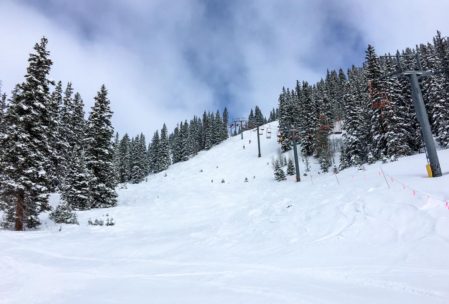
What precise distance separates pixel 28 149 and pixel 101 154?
10554 millimetres

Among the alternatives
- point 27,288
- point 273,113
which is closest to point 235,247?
point 27,288

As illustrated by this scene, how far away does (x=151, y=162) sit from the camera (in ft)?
288

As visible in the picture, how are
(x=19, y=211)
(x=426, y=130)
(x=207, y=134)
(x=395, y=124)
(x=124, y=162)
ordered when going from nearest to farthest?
(x=426, y=130) → (x=19, y=211) → (x=395, y=124) → (x=124, y=162) → (x=207, y=134)

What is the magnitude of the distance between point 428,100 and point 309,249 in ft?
122

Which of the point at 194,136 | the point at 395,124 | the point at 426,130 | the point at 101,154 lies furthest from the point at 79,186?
the point at 194,136

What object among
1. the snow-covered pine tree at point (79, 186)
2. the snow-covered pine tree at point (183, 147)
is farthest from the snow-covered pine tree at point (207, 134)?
the snow-covered pine tree at point (79, 186)

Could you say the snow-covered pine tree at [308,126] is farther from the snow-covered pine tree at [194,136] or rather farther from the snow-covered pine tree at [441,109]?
the snow-covered pine tree at [194,136]

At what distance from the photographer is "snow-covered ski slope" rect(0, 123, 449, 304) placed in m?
6.12

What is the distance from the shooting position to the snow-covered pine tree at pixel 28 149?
1709 centimetres

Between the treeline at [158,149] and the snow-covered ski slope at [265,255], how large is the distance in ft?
138

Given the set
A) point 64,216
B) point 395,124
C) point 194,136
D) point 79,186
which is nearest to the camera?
point 64,216

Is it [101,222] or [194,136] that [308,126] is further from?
[194,136]

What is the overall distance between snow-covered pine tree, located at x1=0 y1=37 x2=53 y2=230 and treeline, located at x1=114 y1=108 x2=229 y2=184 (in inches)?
1361

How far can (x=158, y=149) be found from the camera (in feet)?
263
